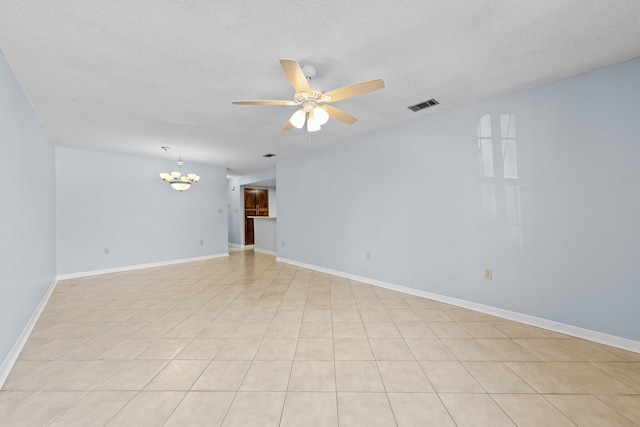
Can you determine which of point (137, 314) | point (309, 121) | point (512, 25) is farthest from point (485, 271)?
point (137, 314)

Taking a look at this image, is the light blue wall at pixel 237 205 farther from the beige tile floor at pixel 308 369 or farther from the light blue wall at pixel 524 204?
the beige tile floor at pixel 308 369

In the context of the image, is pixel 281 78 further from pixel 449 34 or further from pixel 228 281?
pixel 228 281

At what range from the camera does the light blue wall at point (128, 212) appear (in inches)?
180

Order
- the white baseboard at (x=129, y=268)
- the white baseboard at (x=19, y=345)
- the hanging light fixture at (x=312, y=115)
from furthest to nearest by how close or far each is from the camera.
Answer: the white baseboard at (x=129, y=268), the hanging light fixture at (x=312, y=115), the white baseboard at (x=19, y=345)

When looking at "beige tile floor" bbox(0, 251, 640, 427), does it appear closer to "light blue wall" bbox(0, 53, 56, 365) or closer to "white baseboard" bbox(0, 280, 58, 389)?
"white baseboard" bbox(0, 280, 58, 389)

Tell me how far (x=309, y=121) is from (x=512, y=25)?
1652 mm

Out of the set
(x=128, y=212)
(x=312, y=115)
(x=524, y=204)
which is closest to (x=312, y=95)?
(x=312, y=115)

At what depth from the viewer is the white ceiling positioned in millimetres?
1554

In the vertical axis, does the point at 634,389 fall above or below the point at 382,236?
below

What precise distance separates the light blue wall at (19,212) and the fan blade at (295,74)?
90.3 inches

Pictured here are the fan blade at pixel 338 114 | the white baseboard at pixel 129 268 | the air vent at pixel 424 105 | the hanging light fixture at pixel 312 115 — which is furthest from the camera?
the white baseboard at pixel 129 268

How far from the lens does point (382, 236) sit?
3893 mm

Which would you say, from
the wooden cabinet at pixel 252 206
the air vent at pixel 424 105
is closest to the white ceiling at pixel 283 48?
the air vent at pixel 424 105

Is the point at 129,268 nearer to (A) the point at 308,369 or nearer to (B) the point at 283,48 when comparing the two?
(A) the point at 308,369
